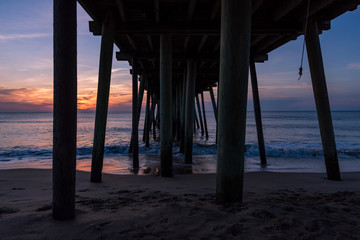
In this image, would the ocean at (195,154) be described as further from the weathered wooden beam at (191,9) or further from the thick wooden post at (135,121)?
the weathered wooden beam at (191,9)

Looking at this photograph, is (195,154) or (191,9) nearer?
(191,9)

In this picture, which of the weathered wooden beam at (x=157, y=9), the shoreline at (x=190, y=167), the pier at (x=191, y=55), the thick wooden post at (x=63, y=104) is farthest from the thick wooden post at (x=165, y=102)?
the thick wooden post at (x=63, y=104)

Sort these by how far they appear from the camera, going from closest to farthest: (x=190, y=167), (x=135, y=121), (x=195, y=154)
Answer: (x=135, y=121) < (x=190, y=167) < (x=195, y=154)

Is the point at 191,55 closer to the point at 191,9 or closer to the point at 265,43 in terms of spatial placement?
the point at 265,43

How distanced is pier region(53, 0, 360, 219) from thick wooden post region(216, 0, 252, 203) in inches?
0.4

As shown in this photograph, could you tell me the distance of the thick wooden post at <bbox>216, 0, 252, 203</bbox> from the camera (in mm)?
2783

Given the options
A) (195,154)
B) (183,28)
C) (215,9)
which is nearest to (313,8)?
(215,9)

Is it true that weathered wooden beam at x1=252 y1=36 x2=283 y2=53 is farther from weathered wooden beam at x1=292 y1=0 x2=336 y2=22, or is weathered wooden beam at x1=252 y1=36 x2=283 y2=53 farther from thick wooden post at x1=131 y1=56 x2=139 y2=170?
thick wooden post at x1=131 y1=56 x2=139 y2=170

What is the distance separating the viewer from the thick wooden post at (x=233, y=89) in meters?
2.78

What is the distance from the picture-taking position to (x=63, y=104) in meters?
2.36

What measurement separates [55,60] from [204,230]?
6.87ft

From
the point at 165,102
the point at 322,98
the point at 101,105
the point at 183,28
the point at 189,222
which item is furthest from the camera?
the point at 165,102

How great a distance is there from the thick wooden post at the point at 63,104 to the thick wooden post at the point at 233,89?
1600mm

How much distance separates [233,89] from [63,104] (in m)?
1.79
